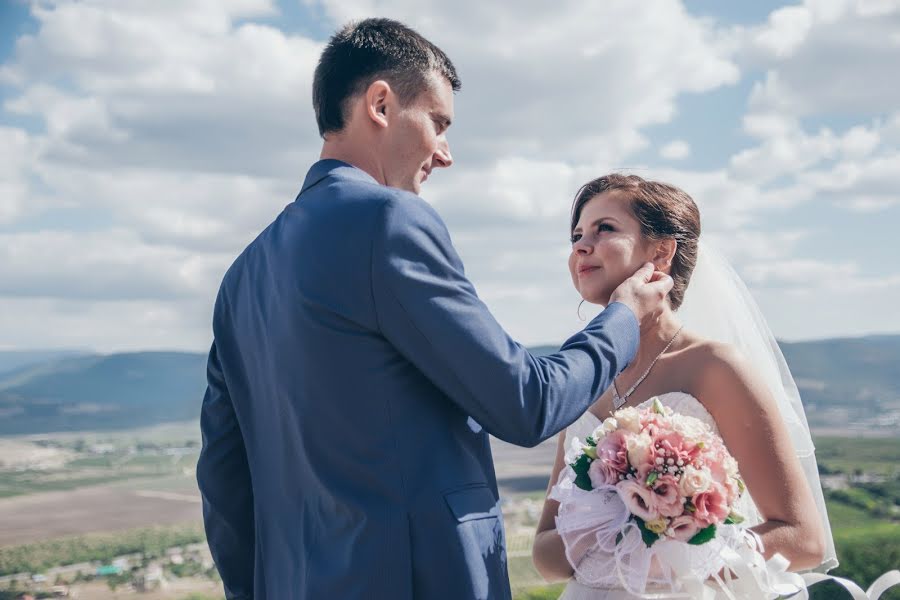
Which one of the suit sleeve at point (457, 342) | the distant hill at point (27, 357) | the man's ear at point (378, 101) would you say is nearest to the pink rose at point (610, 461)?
the suit sleeve at point (457, 342)

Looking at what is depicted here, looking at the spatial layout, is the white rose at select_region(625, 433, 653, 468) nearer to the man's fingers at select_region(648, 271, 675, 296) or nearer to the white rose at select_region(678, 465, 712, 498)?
the white rose at select_region(678, 465, 712, 498)

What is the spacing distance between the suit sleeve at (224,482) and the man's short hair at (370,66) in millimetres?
1082

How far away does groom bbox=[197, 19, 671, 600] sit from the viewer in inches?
110

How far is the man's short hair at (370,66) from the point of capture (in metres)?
3.38

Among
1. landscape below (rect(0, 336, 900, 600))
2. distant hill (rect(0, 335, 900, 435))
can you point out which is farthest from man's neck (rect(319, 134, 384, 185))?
distant hill (rect(0, 335, 900, 435))

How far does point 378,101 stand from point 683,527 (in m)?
2.01

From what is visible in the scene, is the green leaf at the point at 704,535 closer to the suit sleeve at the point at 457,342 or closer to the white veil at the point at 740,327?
the suit sleeve at the point at 457,342

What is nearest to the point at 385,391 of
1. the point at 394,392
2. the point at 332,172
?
the point at 394,392

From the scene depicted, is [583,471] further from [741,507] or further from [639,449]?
[741,507]

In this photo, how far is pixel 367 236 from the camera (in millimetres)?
2859

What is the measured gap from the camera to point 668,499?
11.2ft

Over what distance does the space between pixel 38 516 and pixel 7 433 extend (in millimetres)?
31177

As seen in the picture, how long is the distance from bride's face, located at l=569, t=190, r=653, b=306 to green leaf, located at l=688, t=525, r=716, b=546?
138 cm

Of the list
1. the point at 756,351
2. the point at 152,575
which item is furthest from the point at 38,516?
the point at 756,351
